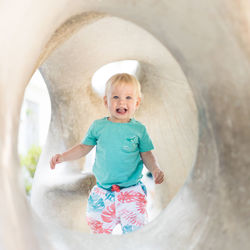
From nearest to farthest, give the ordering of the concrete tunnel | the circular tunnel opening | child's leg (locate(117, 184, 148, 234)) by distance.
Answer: the concrete tunnel, child's leg (locate(117, 184, 148, 234)), the circular tunnel opening

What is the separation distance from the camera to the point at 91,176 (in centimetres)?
179

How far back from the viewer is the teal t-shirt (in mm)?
1404

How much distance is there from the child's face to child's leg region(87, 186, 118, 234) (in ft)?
0.95

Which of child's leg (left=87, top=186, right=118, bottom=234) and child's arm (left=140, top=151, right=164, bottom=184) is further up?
child's arm (left=140, top=151, right=164, bottom=184)

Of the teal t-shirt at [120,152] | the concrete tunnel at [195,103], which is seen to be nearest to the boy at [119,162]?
the teal t-shirt at [120,152]

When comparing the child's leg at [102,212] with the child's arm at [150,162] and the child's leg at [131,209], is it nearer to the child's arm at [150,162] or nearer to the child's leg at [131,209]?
the child's leg at [131,209]

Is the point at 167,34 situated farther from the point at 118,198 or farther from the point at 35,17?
the point at 118,198

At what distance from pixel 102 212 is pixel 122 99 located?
41 centimetres

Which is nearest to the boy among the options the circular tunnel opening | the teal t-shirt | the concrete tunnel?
the teal t-shirt

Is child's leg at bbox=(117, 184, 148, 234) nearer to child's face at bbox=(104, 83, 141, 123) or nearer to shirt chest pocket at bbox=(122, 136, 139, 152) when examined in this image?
shirt chest pocket at bbox=(122, 136, 139, 152)

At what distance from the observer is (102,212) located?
4.54 ft

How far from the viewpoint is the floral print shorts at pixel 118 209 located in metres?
1.35

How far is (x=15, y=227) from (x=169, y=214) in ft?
1.96

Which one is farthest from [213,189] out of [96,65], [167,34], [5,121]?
[96,65]
